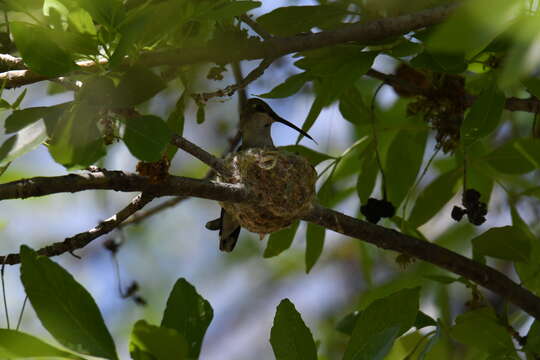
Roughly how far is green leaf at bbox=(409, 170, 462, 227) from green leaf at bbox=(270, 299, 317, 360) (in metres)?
1.25

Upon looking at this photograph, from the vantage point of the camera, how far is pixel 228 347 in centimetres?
718

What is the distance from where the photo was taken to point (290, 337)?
2.19 m

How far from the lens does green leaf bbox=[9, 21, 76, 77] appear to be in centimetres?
193

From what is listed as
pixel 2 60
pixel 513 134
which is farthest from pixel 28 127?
pixel 513 134

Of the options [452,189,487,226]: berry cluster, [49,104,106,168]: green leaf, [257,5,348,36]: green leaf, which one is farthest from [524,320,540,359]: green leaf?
[49,104,106,168]: green leaf

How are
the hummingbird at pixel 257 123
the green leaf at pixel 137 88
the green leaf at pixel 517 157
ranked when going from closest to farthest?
the green leaf at pixel 137 88 → the green leaf at pixel 517 157 → the hummingbird at pixel 257 123

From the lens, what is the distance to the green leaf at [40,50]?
1.93 meters

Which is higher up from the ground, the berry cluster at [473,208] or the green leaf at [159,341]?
the green leaf at [159,341]

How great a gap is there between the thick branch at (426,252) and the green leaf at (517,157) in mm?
579

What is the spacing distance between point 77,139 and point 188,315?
0.56 m

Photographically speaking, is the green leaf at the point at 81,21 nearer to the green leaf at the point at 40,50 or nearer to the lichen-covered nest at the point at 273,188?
the green leaf at the point at 40,50

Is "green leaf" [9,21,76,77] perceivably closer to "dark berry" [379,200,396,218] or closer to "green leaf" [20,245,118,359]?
"green leaf" [20,245,118,359]

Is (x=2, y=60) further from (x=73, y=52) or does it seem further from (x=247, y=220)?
(x=247, y=220)

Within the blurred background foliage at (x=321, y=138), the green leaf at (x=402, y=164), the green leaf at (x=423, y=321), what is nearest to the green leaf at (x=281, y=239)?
the blurred background foliage at (x=321, y=138)
